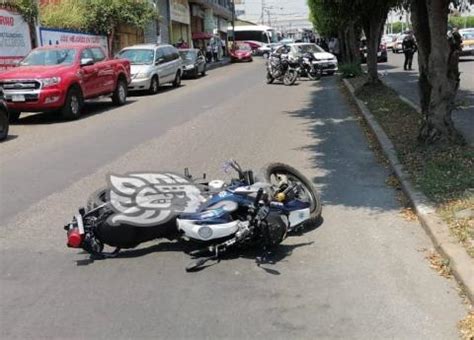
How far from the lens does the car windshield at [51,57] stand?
637 inches

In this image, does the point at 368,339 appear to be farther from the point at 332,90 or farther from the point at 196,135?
the point at 332,90

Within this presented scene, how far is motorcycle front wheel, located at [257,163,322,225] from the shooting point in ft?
20.2

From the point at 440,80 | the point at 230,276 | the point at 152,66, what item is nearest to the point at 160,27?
the point at 152,66

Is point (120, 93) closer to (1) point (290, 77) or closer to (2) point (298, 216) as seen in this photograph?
(1) point (290, 77)

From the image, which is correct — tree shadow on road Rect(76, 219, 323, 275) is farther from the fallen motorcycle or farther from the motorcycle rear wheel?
the motorcycle rear wheel

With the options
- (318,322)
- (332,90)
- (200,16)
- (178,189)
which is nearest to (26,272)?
(178,189)

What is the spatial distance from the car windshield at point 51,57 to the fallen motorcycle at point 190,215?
1122 cm

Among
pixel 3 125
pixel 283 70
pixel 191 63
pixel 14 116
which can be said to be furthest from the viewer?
pixel 191 63

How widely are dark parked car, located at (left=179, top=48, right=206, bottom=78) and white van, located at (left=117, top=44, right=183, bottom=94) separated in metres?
4.70

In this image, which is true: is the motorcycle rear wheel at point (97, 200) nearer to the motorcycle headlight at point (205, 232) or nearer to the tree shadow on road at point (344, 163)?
the motorcycle headlight at point (205, 232)

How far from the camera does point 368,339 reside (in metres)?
3.88

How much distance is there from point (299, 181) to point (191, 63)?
24.7 meters

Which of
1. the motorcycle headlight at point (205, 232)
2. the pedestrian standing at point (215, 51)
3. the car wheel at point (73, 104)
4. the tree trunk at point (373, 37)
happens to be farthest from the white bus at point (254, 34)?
the motorcycle headlight at point (205, 232)

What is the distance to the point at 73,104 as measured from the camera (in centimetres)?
1558
